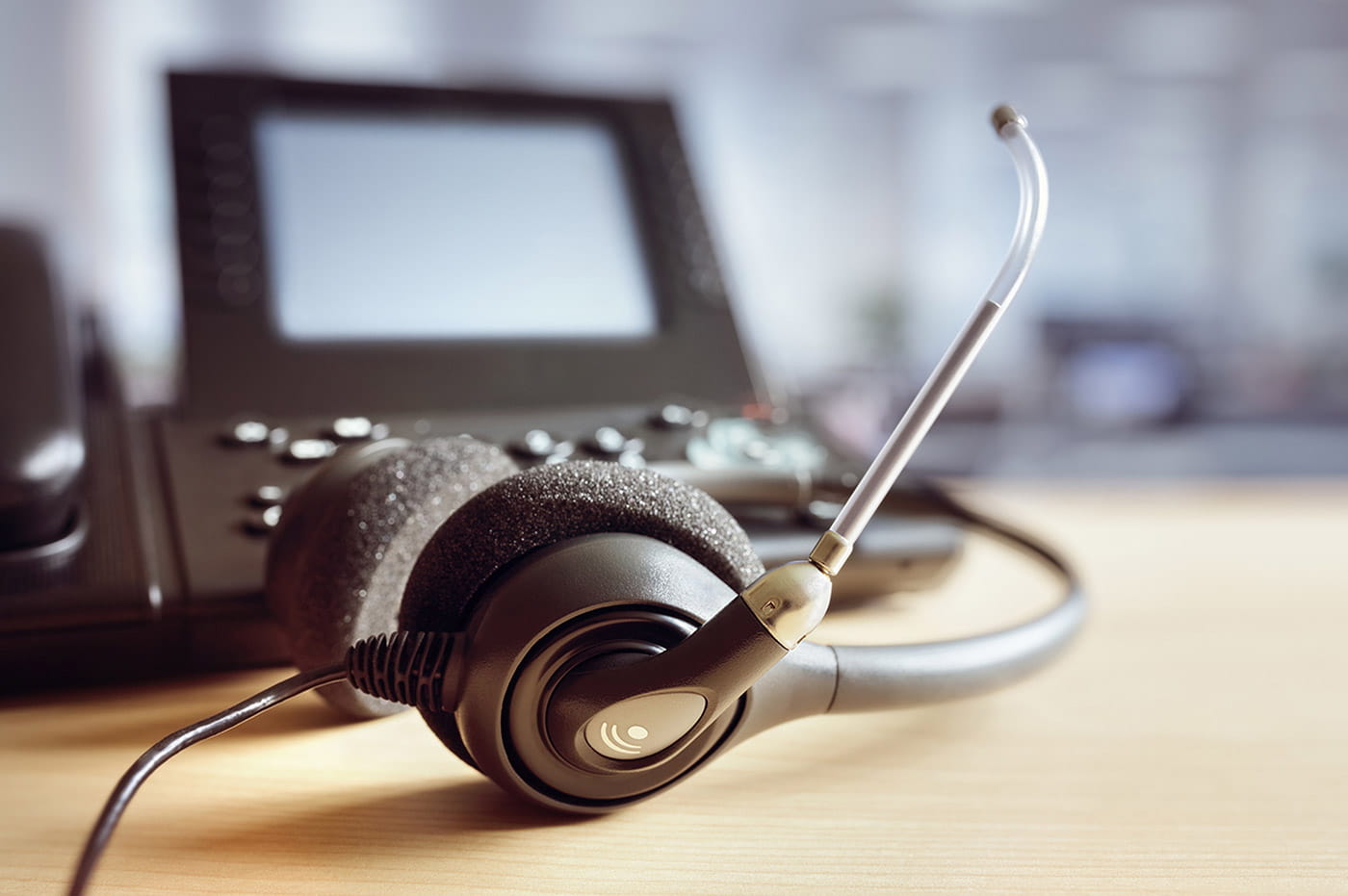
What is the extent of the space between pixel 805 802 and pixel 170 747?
5.4 inches

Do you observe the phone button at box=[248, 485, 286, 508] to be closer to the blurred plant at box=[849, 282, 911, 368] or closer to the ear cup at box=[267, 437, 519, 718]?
the ear cup at box=[267, 437, 519, 718]

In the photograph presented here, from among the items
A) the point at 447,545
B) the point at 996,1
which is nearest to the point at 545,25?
the point at 996,1

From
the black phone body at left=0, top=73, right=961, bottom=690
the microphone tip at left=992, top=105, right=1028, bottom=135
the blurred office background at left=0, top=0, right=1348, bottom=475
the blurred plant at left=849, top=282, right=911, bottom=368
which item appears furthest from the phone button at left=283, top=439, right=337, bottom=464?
the blurred plant at left=849, top=282, right=911, bottom=368

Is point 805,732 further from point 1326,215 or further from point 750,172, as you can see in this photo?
point 1326,215

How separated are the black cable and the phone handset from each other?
0.13 m

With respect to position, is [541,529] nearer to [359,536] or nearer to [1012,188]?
[359,536]

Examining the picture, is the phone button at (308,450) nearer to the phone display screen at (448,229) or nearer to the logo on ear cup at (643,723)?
the phone display screen at (448,229)

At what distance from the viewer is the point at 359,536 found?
258 mm

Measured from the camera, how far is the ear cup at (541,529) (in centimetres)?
22

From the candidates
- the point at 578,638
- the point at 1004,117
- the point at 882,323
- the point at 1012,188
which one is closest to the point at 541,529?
the point at 578,638

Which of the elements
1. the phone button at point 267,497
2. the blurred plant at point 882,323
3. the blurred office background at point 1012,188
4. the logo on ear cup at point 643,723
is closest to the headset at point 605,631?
the logo on ear cup at point 643,723

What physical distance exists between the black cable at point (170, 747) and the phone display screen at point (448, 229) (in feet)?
0.81

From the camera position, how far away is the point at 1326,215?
14.8ft

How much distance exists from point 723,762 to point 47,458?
8.5 inches
